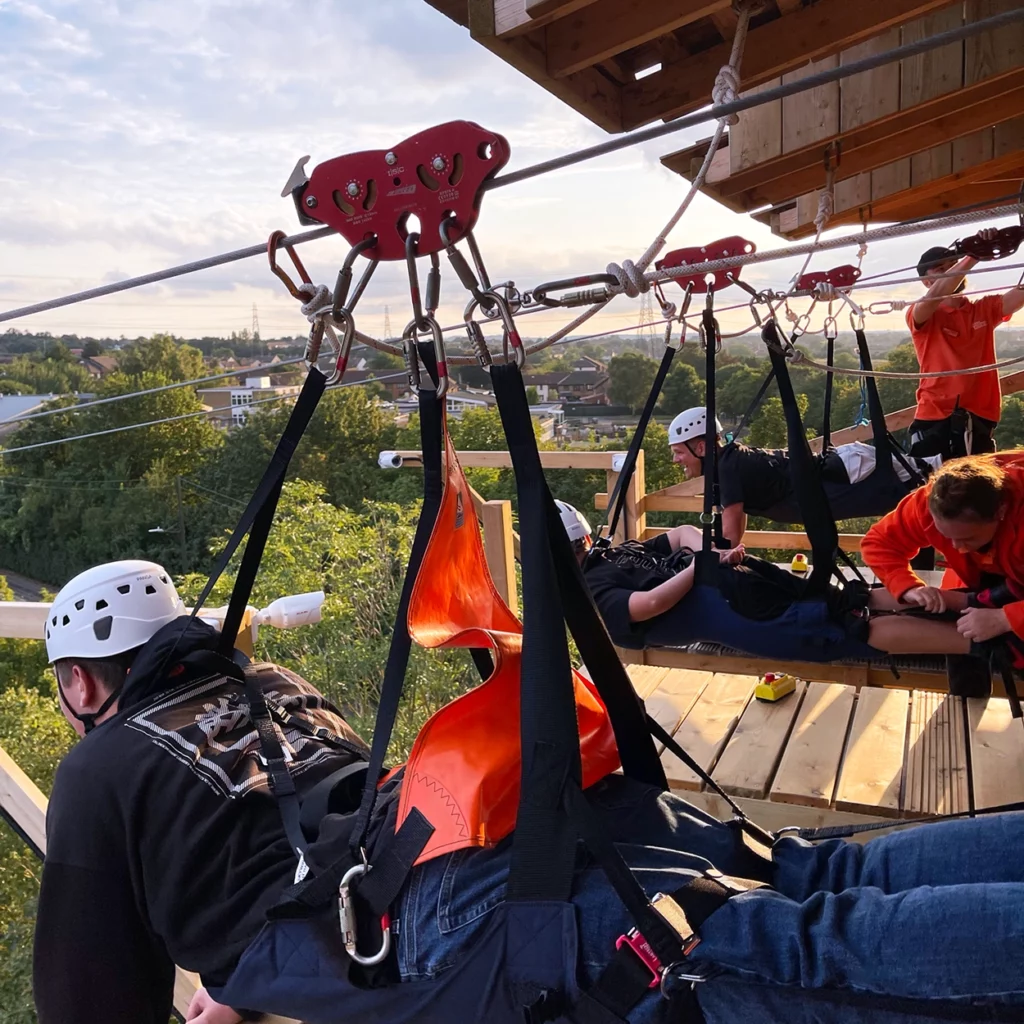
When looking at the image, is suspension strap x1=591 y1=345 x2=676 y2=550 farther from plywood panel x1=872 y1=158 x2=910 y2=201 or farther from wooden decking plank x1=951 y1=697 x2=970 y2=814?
plywood panel x1=872 y1=158 x2=910 y2=201

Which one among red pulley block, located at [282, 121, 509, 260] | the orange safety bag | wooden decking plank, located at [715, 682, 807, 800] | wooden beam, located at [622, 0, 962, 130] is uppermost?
wooden beam, located at [622, 0, 962, 130]

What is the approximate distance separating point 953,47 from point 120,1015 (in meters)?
2.94

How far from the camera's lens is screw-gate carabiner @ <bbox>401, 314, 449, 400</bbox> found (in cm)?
100

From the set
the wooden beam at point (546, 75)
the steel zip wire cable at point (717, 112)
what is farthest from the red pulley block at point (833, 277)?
the steel zip wire cable at point (717, 112)

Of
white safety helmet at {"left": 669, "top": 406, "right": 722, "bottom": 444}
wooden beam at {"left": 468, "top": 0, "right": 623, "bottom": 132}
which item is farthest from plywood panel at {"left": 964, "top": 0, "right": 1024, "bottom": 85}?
white safety helmet at {"left": 669, "top": 406, "right": 722, "bottom": 444}

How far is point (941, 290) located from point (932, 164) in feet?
2.53

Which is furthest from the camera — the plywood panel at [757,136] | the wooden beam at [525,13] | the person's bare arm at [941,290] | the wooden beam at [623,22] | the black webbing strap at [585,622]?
the plywood panel at [757,136]

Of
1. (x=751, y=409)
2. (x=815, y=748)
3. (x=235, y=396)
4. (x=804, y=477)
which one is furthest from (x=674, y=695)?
(x=235, y=396)

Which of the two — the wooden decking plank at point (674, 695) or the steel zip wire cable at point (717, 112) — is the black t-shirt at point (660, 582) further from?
the steel zip wire cable at point (717, 112)

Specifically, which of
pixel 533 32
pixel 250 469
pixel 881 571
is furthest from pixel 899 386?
pixel 250 469

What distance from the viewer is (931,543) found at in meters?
2.88

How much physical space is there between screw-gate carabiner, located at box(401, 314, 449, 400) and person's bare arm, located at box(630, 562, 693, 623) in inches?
83.6

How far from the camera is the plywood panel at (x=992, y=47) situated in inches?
91.4

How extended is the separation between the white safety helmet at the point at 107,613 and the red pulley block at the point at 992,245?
2378 millimetres
